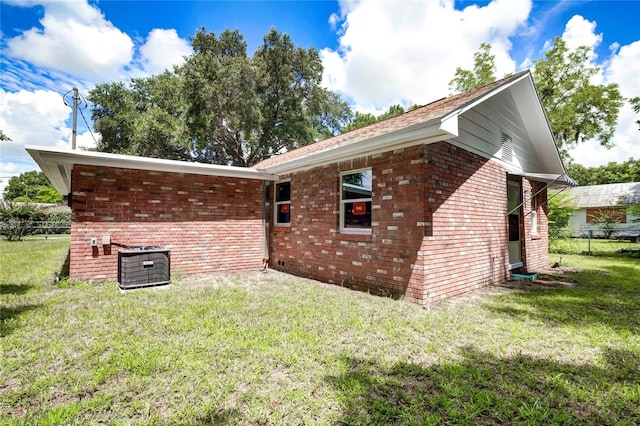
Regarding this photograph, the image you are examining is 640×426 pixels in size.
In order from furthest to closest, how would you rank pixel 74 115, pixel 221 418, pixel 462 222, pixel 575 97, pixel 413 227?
pixel 575 97
pixel 74 115
pixel 462 222
pixel 413 227
pixel 221 418

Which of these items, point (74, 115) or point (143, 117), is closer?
point (74, 115)

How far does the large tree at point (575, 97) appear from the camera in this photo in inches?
701

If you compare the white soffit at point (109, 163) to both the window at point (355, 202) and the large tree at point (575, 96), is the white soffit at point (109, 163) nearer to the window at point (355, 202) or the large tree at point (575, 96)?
the window at point (355, 202)

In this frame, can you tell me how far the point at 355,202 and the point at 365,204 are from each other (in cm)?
30

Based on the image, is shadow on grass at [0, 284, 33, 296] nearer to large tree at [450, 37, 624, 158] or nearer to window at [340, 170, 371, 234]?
window at [340, 170, 371, 234]

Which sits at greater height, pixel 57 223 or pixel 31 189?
pixel 31 189

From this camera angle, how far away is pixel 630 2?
8219 millimetres

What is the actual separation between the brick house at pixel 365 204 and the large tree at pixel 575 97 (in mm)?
13761

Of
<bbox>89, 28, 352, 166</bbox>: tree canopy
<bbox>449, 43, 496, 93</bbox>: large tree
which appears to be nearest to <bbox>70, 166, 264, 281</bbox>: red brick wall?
<bbox>89, 28, 352, 166</bbox>: tree canopy

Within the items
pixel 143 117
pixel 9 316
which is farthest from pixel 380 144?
pixel 143 117

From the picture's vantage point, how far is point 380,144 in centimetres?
521

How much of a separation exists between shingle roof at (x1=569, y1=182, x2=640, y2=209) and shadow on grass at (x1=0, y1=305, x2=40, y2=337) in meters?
33.1

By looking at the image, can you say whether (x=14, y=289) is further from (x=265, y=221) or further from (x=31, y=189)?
(x=31, y=189)

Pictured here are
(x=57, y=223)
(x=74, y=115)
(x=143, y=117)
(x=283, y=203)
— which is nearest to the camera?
(x=283, y=203)
